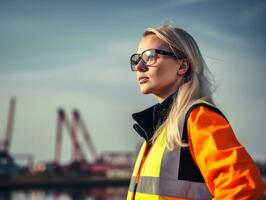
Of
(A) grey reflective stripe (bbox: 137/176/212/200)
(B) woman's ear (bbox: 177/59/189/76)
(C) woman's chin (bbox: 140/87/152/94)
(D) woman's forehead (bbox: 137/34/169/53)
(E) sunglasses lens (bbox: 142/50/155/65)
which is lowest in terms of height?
(A) grey reflective stripe (bbox: 137/176/212/200)

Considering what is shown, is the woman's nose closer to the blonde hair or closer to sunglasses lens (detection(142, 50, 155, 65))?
sunglasses lens (detection(142, 50, 155, 65))

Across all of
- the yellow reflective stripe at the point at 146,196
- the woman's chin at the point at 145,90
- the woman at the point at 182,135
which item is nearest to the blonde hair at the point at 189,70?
the woman at the point at 182,135

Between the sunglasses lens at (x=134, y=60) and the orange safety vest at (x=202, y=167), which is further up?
the sunglasses lens at (x=134, y=60)

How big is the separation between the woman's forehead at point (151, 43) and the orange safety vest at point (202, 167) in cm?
34

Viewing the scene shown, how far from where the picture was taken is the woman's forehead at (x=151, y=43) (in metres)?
1.92

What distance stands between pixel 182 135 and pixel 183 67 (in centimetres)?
38

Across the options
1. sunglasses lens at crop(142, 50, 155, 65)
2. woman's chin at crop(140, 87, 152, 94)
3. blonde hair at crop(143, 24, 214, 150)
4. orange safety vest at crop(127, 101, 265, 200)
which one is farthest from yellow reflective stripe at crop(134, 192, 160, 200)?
sunglasses lens at crop(142, 50, 155, 65)

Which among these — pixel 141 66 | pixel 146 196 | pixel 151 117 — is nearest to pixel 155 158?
pixel 146 196

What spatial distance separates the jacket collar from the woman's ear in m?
0.09

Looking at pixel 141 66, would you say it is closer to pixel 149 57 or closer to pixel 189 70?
pixel 149 57

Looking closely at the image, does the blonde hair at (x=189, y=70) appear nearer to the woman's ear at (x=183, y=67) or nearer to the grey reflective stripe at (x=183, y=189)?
the woman's ear at (x=183, y=67)

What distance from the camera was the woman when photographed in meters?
1.49

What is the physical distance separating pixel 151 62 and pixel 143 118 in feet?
0.75

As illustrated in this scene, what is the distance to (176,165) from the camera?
1659 mm
